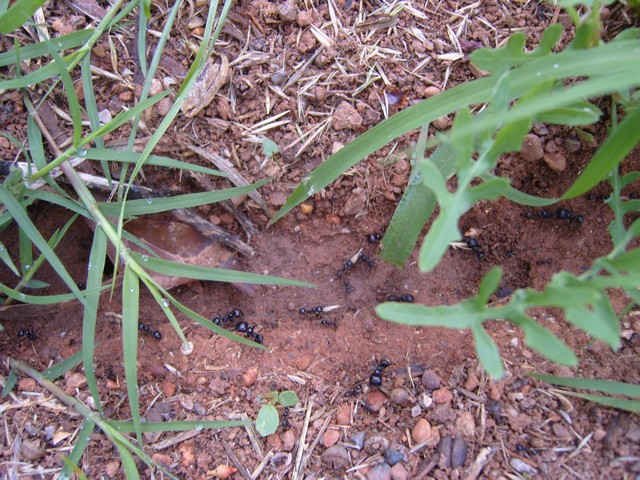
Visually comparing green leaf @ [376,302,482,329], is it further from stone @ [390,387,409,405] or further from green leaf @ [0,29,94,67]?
green leaf @ [0,29,94,67]

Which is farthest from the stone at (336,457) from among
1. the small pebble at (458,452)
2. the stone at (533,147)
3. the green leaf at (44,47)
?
the green leaf at (44,47)

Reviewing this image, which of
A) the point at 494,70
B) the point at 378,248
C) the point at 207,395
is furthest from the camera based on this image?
the point at 378,248

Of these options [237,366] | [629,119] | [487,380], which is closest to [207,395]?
[237,366]

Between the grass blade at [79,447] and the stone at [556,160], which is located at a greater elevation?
the stone at [556,160]

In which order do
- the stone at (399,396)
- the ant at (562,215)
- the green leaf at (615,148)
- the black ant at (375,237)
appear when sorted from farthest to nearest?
the black ant at (375,237) → the ant at (562,215) → the stone at (399,396) → the green leaf at (615,148)

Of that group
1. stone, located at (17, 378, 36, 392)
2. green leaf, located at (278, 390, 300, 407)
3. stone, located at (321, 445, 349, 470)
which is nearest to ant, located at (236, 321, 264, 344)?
green leaf, located at (278, 390, 300, 407)

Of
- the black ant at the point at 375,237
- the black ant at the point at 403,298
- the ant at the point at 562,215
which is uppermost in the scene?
the ant at the point at 562,215

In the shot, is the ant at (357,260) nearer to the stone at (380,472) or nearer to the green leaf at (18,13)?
the stone at (380,472)

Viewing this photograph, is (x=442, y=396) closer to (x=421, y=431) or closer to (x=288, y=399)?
(x=421, y=431)

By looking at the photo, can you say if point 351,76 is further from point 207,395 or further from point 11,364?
point 11,364
